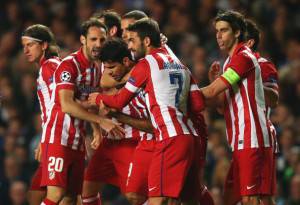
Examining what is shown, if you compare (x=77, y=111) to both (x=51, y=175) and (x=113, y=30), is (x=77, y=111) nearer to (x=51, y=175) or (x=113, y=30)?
(x=51, y=175)

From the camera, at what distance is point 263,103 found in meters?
8.31

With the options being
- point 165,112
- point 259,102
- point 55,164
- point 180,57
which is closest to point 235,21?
point 259,102

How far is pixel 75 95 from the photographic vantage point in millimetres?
8734

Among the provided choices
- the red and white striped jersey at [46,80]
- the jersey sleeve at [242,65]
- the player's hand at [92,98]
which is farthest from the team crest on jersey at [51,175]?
the jersey sleeve at [242,65]

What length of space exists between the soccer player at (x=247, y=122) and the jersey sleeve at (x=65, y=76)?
121 cm

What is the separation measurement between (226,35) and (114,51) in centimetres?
96

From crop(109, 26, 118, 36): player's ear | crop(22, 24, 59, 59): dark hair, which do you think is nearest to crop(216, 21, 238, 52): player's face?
crop(109, 26, 118, 36): player's ear

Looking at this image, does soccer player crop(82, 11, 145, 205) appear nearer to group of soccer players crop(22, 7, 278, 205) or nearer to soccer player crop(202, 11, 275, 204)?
group of soccer players crop(22, 7, 278, 205)

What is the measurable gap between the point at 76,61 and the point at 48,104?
0.49 metres

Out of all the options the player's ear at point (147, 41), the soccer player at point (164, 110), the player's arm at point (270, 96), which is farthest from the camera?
the player's arm at point (270, 96)

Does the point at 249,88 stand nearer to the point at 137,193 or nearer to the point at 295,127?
the point at 137,193

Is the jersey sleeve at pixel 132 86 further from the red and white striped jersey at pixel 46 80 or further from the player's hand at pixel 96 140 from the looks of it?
the red and white striped jersey at pixel 46 80

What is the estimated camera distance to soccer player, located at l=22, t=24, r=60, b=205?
887 cm

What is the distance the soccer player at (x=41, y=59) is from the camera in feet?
29.1
